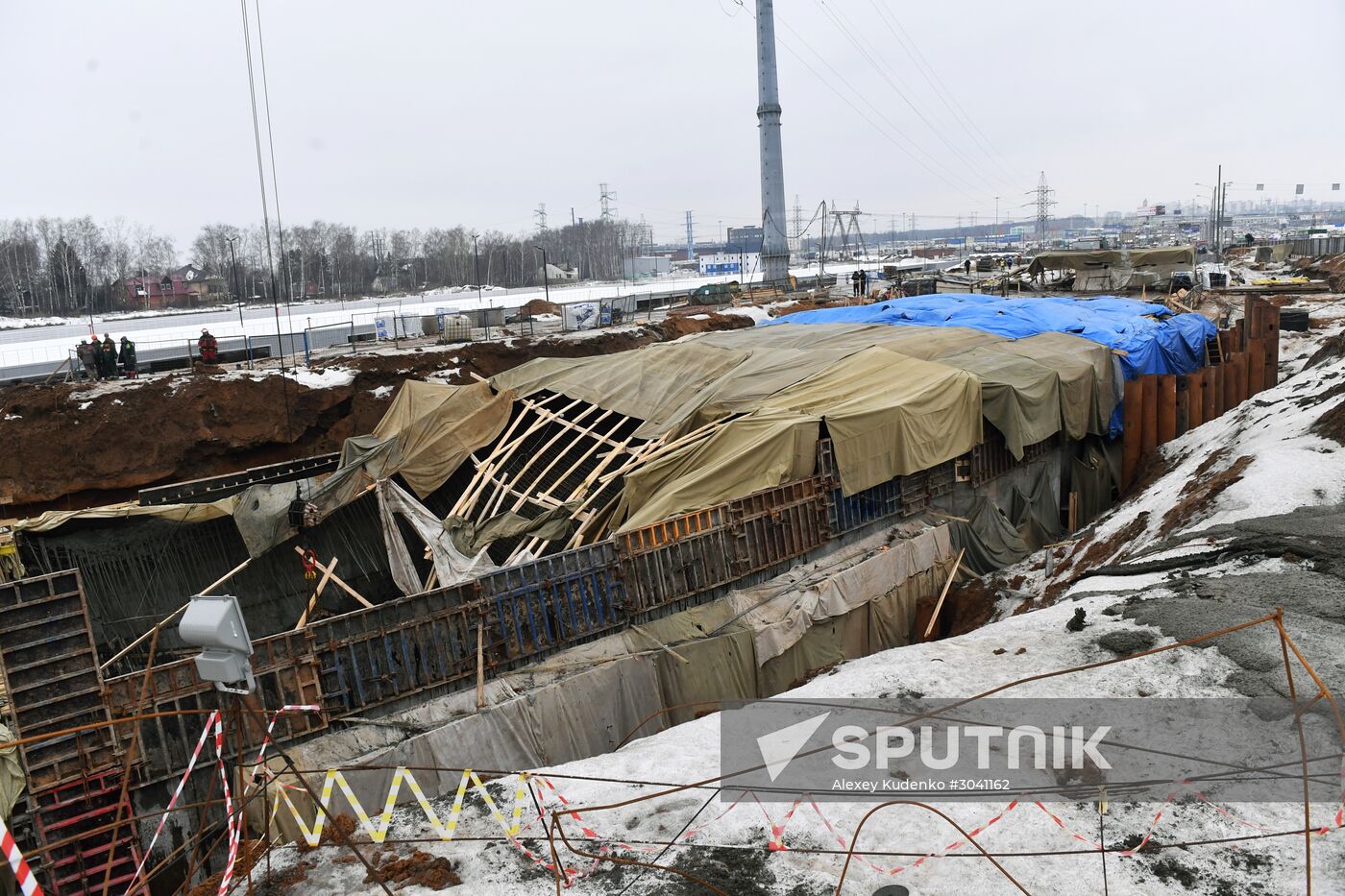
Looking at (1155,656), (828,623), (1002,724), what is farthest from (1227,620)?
(828,623)

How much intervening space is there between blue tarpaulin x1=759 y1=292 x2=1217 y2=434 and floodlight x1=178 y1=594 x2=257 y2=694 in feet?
56.9

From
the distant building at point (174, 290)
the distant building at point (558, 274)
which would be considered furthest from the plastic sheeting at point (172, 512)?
the distant building at point (558, 274)

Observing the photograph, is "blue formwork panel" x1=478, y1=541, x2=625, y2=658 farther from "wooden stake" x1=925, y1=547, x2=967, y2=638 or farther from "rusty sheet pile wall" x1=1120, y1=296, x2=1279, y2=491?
"rusty sheet pile wall" x1=1120, y1=296, x2=1279, y2=491

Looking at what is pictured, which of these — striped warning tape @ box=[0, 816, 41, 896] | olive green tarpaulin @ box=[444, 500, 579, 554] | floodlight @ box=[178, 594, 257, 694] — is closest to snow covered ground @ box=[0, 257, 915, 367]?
olive green tarpaulin @ box=[444, 500, 579, 554]

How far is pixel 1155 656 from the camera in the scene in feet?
21.9

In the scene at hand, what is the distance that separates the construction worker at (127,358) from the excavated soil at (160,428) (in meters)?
2.47

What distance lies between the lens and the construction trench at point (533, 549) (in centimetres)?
768

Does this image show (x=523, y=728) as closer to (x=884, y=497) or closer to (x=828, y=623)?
(x=828, y=623)

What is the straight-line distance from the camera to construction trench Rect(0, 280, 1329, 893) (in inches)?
302

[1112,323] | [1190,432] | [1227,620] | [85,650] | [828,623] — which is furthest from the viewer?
[1112,323]

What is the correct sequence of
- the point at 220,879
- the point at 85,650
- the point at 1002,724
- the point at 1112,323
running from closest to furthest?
the point at 220,879
the point at 1002,724
the point at 85,650
the point at 1112,323

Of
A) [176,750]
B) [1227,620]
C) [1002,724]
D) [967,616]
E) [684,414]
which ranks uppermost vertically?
[684,414]

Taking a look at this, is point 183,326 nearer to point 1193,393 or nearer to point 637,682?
point 637,682

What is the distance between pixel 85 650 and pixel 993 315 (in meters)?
19.1
